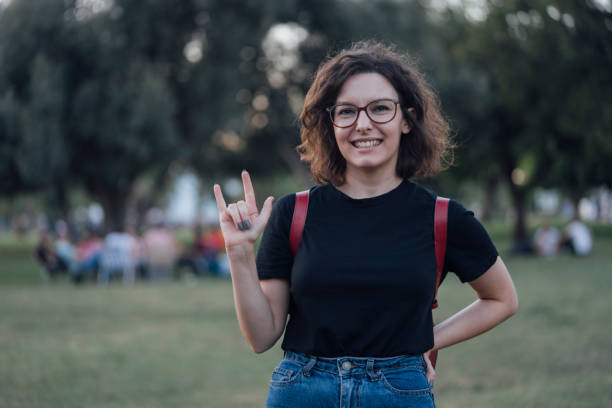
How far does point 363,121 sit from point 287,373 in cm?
82

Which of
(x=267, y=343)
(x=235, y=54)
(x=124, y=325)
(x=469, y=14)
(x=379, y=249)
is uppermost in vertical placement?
(x=469, y=14)

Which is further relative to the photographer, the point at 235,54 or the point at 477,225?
the point at 235,54

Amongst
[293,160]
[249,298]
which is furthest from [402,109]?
[293,160]

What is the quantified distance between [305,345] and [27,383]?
572cm

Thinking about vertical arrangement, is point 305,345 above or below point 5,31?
below

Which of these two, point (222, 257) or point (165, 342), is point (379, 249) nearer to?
point (165, 342)

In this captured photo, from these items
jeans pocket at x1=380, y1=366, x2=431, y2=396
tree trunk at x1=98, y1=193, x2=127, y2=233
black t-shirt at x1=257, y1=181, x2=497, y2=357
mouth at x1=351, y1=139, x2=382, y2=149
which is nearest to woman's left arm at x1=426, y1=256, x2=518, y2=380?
black t-shirt at x1=257, y1=181, x2=497, y2=357

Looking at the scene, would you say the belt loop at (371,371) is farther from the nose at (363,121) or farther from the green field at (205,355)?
the green field at (205,355)

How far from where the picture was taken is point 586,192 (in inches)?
1173

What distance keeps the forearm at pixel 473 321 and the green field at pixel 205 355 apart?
389 cm

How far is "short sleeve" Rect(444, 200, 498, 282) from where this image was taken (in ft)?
7.45

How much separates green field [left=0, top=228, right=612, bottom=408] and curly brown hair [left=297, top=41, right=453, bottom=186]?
4117 millimetres

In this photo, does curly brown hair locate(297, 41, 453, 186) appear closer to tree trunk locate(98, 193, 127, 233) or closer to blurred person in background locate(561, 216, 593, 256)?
tree trunk locate(98, 193, 127, 233)

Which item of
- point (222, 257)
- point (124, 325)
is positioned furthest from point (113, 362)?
point (222, 257)
